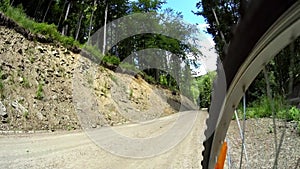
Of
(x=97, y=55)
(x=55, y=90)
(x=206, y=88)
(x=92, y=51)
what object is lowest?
(x=206, y=88)

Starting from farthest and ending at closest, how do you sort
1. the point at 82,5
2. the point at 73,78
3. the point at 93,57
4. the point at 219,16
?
1. the point at 82,5
2. the point at 93,57
3. the point at 73,78
4. the point at 219,16

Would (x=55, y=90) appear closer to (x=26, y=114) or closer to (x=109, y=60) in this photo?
(x=26, y=114)

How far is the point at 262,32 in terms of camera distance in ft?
2.82

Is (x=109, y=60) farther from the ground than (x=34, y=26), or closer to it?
closer to it

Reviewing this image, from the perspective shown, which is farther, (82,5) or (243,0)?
(82,5)

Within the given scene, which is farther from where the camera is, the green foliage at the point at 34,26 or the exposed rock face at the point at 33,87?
the green foliage at the point at 34,26

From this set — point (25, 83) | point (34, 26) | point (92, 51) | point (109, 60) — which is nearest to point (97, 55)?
point (92, 51)

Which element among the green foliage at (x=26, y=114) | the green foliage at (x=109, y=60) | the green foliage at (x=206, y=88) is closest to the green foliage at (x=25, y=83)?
the green foliage at (x=26, y=114)

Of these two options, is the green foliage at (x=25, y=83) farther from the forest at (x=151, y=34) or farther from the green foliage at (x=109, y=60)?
the green foliage at (x=109, y=60)

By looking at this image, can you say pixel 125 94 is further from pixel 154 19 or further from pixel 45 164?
pixel 45 164

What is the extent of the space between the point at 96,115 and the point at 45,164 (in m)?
11.5

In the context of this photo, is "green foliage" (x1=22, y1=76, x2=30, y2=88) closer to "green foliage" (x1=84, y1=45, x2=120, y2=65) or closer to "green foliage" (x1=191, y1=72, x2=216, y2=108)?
"green foliage" (x1=191, y1=72, x2=216, y2=108)

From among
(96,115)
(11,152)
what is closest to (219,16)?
(96,115)

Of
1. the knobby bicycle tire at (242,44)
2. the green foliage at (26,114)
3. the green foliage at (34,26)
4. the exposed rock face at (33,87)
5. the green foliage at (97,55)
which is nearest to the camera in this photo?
the knobby bicycle tire at (242,44)
